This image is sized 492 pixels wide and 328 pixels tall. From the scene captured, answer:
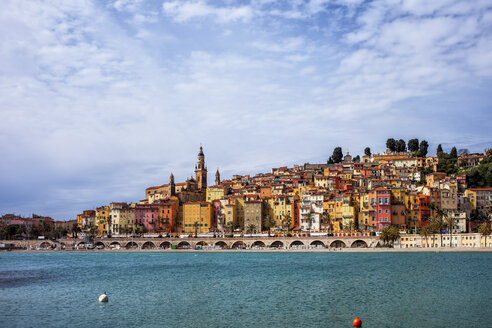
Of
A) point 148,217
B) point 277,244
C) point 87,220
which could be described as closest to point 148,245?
point 148,217

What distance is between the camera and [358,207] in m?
113

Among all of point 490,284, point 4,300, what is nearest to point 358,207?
point 490,284

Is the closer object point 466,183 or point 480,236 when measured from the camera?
point 480,236

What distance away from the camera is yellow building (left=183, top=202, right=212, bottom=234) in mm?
134500

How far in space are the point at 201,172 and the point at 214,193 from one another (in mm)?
21623

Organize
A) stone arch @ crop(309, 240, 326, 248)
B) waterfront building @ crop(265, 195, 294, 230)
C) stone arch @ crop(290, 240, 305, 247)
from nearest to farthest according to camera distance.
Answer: stone arch @ crop(309, 240, 326, 248)
stone arch @ crop(290, 240, 305, 247)
waterfront building @ crop(265, 195, 294, 230)

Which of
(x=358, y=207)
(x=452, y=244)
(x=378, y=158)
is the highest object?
(x=378, y=158)

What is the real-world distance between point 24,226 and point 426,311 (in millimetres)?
159956

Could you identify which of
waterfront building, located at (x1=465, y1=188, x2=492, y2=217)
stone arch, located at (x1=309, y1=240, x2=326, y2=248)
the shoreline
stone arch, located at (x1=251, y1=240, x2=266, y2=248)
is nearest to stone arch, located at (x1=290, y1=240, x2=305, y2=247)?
stone arch, located at (x1=309, y1=240, x2=326, y2=248)

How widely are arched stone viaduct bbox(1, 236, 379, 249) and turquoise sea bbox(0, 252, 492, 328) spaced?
4602 cm

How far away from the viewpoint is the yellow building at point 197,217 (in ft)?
441

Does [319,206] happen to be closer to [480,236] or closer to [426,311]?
[480,236]

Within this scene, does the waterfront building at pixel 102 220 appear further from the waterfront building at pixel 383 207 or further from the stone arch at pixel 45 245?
the waterfront building at pixel 383 207

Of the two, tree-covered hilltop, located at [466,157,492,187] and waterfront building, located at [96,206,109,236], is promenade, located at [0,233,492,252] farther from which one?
tree-covered hilltop, located at [466,157,492,187]
